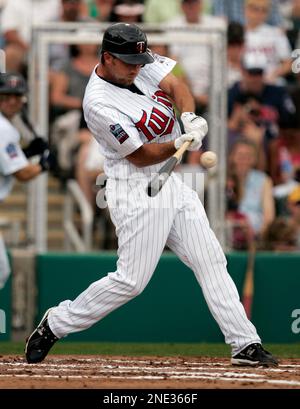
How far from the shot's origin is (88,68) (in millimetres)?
12711

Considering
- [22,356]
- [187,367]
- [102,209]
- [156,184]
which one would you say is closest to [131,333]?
[102,209]

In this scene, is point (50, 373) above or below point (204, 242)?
below

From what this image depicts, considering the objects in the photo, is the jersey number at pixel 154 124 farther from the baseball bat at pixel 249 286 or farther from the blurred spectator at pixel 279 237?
the blurred spectator at pixel 279 237

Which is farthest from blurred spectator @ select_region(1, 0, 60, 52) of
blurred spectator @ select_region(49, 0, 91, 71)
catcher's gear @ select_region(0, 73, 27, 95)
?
catcher's gear @ select_region(0, 73, 27, 95)

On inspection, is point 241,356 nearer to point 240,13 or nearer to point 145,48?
point 145,48

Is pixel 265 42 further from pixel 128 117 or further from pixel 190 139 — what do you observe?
pixel 190 139

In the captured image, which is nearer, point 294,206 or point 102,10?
point 294,206

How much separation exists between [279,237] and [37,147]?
262 centimetres

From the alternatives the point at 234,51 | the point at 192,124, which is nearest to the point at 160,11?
the point at 234,51

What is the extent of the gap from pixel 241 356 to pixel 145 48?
200 cm

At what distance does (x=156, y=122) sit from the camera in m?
7.20

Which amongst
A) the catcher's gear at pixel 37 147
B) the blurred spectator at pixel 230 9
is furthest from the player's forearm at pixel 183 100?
the blurred spectator at pixel 230 9
